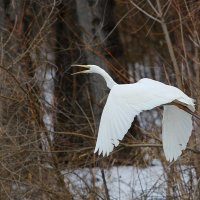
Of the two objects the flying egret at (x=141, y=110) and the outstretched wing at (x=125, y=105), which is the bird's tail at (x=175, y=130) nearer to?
the flying egret at (x=141, y=110)

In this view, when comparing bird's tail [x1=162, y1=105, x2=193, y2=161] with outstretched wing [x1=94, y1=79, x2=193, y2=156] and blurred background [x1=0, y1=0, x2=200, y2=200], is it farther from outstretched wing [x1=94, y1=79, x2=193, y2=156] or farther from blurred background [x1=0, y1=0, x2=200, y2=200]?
outstretched wing [x1=94, y1=79, x2=193, y2=156]

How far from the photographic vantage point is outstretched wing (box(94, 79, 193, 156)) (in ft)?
19.0

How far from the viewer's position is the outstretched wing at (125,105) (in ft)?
19.0

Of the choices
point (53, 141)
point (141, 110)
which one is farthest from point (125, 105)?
point (53, 141)

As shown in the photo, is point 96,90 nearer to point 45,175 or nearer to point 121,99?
point 45,175

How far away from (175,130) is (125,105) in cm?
88

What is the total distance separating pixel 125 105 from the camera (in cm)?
617

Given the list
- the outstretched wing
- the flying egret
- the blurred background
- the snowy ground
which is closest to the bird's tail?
the flying egret

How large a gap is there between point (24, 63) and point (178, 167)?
73.8 inches

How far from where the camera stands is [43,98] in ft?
26.9

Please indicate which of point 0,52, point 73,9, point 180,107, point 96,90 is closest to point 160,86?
point 180,107

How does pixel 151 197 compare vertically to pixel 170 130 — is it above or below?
below

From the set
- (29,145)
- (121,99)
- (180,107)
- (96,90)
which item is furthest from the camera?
(96,90)

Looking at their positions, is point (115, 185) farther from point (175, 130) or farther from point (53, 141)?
point (175, 130)
